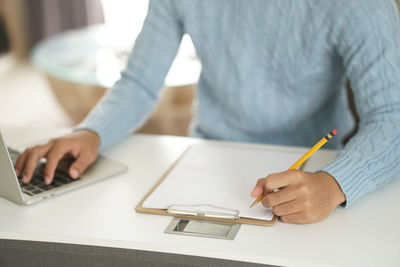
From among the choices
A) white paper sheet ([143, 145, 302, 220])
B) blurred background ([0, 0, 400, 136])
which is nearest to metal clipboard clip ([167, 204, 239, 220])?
white paper sheet ([143, 145, 302, 220])

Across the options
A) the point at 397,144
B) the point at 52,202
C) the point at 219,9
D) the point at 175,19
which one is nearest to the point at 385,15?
the point at 397,144

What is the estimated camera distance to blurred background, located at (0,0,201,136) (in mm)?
2578

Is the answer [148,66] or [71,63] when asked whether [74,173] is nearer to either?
[148,66]

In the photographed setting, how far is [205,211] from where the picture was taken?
0.84 metres

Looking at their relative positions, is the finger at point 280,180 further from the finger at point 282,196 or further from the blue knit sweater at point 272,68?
the blue knit sweater at point 272,68

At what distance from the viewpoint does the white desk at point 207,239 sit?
0.73 metres

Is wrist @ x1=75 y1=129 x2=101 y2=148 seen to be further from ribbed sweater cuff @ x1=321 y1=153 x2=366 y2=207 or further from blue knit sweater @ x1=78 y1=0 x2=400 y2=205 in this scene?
ribbed sweater cuff @ x1=321 y1=153 x2=366 y2=207

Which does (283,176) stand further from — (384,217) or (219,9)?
(219,9)

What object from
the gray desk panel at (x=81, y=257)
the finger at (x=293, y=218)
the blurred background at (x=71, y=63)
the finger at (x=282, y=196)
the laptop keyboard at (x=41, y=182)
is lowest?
the blurred background at (x=71, y=63)

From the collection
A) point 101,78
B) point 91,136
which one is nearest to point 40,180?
point 91,136

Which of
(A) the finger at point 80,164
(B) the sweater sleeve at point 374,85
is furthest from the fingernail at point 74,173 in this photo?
(B) the sweater sleeve at point 374,85

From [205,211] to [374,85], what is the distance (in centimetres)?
40

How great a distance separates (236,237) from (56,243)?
27 centimetres

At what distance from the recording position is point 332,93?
123 centimetres
